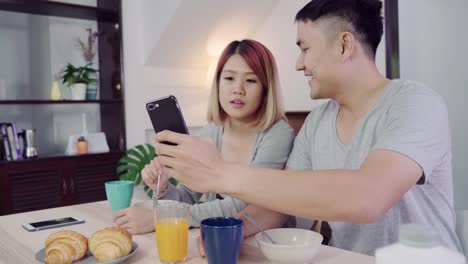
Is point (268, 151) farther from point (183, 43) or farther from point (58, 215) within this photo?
point (183, 43)

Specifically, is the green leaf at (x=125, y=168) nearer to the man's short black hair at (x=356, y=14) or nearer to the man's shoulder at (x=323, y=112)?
the man's shoulder at (x=323, y=112)

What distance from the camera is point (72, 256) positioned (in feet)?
3.04

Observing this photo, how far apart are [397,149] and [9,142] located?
283 centimetres

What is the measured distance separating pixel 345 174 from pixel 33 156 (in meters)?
2.80

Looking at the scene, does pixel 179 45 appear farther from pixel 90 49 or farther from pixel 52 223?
pixel 52 223

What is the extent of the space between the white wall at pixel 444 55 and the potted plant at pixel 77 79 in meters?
2.26

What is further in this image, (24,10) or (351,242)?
(24,10)

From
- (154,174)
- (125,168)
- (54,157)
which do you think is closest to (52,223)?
(154,174)

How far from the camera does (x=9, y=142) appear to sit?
3.06 m

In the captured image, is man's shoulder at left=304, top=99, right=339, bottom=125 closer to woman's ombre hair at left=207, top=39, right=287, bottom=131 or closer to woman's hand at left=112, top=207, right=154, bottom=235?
woman's ombre hair at left=207, top=39, right=287, bottom=131

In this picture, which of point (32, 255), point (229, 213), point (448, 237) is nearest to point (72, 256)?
point (32, 255)

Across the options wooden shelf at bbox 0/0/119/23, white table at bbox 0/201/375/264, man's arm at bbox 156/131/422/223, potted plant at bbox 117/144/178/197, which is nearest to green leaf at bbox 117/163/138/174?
potted plant at bbox 117/144/178/197

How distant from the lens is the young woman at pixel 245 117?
4.89ft

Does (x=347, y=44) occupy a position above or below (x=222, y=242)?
Result: above
